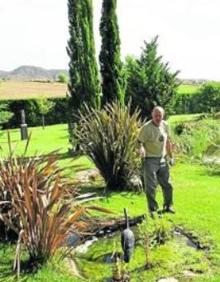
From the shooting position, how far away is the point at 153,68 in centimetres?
1891

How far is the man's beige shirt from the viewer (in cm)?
952

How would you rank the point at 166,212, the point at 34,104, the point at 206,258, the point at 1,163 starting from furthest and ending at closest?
the point at 34,104
the point at 166,212
the point at 1,163
the point at 206,258

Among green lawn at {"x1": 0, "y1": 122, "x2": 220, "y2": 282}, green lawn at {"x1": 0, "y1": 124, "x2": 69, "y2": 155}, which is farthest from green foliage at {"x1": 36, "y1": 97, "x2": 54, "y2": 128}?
green lawn at {"x1": 0, "y1": 122, "x2": 220, "y2": 282}

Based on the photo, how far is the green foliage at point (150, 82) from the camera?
61.5ft

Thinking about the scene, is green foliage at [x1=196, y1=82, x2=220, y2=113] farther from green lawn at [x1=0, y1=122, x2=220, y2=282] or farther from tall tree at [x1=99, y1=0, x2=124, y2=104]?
green lawn at [x1=0, y1=122, x2=220, y2=282]

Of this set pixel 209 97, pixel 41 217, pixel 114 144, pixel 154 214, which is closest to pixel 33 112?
pixel 209 97

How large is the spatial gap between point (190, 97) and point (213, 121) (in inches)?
832

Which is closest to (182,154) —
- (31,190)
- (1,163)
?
(1,163)

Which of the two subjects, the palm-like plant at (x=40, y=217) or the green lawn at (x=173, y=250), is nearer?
the palm-like plant at (x=40, y=217)

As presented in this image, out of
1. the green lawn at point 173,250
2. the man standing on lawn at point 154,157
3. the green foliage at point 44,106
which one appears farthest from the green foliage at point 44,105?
the man standing on lawn at point 154,157

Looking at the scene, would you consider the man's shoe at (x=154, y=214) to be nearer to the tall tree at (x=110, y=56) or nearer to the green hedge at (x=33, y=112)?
the tall tree at (x=110, y=56)

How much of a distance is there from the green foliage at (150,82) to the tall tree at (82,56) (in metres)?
1.34

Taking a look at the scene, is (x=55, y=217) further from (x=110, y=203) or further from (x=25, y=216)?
(x=110, y=203)

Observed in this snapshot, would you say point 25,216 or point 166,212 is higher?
point 25,216
